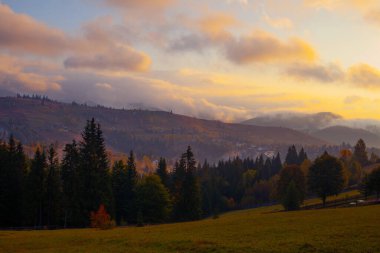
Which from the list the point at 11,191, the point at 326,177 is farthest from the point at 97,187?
the point at 326,177

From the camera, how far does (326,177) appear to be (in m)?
98.2

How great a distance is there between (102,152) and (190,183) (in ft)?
78.7

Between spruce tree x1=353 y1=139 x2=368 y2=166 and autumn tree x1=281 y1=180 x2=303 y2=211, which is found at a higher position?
spruce tree x1=353 y1=139 x2=368 y2=166

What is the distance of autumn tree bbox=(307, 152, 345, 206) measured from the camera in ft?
320

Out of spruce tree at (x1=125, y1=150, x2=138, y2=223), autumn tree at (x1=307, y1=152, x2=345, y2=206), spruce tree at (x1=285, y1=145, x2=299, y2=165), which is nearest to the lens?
spruce tree at (x1=125, y1=150, x2=138, y2=223)

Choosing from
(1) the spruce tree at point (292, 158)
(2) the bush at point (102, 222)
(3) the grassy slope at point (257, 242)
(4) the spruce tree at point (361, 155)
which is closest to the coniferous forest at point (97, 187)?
(2) the bush at point (102, 222)

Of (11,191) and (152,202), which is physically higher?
(11,191)

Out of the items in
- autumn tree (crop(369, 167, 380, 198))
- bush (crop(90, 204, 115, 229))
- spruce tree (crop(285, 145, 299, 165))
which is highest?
spruce tree (crop(285, 145, 299, 165))

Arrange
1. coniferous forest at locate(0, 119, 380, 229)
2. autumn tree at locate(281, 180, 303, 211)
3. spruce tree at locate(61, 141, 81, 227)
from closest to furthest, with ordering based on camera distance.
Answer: spruce tree at locate(61, 141, 81, 227), coniferous forest at locate(0, 119, 380, 229), autumn tree at locate(281, 180, 303, 211)

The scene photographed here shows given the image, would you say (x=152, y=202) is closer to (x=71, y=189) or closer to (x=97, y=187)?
(x=97, y=187)

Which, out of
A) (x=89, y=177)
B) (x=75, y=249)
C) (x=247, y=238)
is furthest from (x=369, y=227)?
(x=89, y=177)

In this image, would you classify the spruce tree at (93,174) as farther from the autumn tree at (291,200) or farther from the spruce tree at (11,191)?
the autumn tree at (291,200)

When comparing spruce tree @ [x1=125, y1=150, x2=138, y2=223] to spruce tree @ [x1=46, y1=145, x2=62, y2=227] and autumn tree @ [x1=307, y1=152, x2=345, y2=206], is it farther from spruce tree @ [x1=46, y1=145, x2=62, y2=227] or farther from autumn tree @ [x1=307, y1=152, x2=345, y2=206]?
autumn tree @ [x1=307, y1=152, x2=345, y2=206]

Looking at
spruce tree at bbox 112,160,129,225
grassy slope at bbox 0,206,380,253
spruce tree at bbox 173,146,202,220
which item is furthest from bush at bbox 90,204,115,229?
spruce tree at bbox 173,146,202,220
